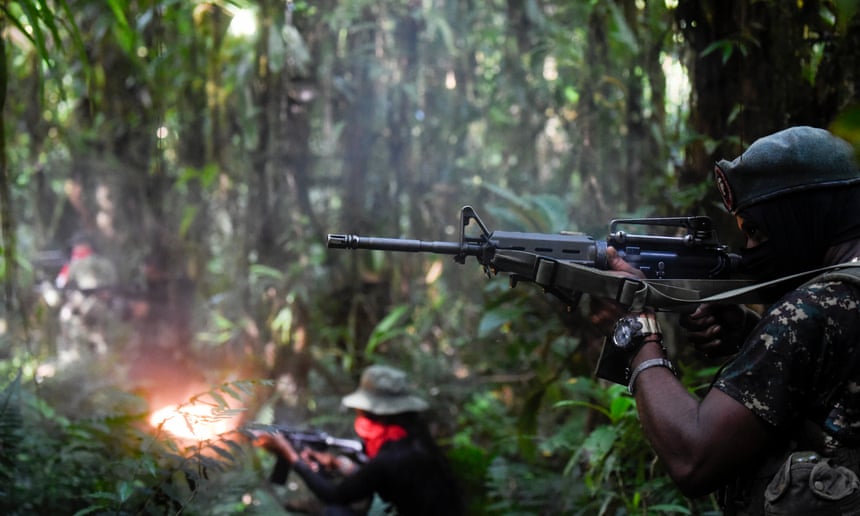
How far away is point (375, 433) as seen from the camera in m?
5.17

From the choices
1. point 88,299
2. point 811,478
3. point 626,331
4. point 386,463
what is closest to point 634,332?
point 626,331

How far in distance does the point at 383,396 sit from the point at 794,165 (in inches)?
144

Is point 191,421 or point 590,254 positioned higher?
point 590,254

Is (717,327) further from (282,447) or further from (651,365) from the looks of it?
(282,447)

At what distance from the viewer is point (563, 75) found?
24.1 ft

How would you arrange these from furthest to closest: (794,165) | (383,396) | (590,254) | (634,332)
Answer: (383,396), (590,254), (634,332), (794,165)

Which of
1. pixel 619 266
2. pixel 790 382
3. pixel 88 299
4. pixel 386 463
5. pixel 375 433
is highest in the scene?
pixel 619 266

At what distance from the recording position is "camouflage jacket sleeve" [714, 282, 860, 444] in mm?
1722

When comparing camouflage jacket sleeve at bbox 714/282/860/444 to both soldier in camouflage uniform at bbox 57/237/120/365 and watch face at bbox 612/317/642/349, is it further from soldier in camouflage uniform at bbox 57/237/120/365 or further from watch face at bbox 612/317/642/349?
soldier in camouflage uniform at bbox 57/237/120/365

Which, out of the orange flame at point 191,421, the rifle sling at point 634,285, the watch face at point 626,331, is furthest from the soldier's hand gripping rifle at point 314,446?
the watch face at point 626,331

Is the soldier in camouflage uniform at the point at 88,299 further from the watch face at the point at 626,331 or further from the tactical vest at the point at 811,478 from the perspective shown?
the tactical vest at the point at 811,478

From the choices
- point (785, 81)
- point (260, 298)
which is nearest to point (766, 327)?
point (785, 81)

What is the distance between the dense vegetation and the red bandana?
701 mm

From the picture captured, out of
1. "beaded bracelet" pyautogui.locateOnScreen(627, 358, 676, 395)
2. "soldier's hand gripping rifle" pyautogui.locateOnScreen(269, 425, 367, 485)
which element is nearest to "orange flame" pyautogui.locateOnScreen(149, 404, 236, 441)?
"soldier's hand gripping rifle" pyautogui.locateOnScreen(269, 425, 367, 485)
